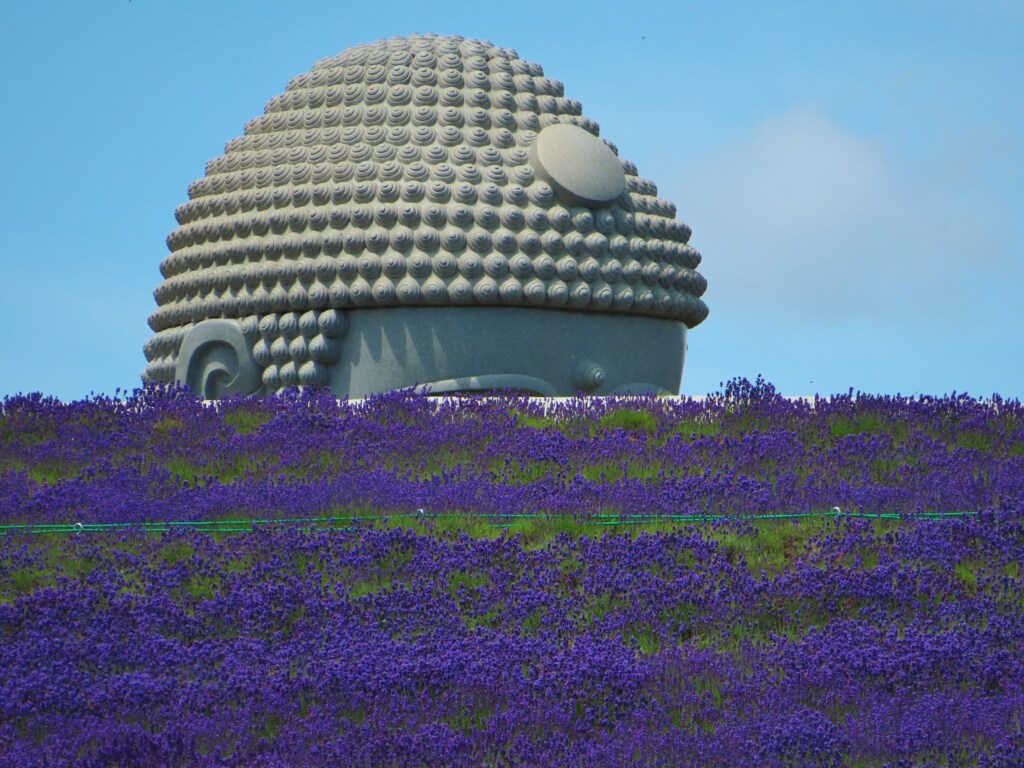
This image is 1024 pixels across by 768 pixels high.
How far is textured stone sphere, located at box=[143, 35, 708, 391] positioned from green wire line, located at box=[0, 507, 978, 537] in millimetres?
4974

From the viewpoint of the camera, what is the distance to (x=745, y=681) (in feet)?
21.0

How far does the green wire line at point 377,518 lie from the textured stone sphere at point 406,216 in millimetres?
4974

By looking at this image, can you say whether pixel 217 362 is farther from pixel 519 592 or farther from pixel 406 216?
pixel 519 592

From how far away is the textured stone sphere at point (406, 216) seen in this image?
42.8ft

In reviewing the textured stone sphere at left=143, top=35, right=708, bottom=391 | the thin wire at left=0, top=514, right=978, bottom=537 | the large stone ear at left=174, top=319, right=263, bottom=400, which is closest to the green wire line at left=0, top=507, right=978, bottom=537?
the thin wire at left=0, top=514, right=978, bottom=537

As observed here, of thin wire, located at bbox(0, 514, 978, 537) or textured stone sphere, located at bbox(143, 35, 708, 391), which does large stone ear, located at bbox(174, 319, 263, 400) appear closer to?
textured stone sphere, located at bbox(143, 35, 708, 391)

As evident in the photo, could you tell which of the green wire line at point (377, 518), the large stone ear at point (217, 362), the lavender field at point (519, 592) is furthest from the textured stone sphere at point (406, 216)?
the green wire line at point (377, 518)

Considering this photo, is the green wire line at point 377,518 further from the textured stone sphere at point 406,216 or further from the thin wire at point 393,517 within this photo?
the textured stone sphere at point 406,216

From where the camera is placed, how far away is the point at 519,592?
Result: 23.6 feet

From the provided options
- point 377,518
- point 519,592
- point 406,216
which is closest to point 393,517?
point 377,518

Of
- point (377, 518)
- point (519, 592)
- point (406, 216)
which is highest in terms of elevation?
point (406, 216)

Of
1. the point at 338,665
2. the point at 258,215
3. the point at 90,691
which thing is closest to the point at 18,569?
the point at 90,691

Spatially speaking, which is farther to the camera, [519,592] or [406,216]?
[406,216]

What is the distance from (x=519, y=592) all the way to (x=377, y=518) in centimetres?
122
